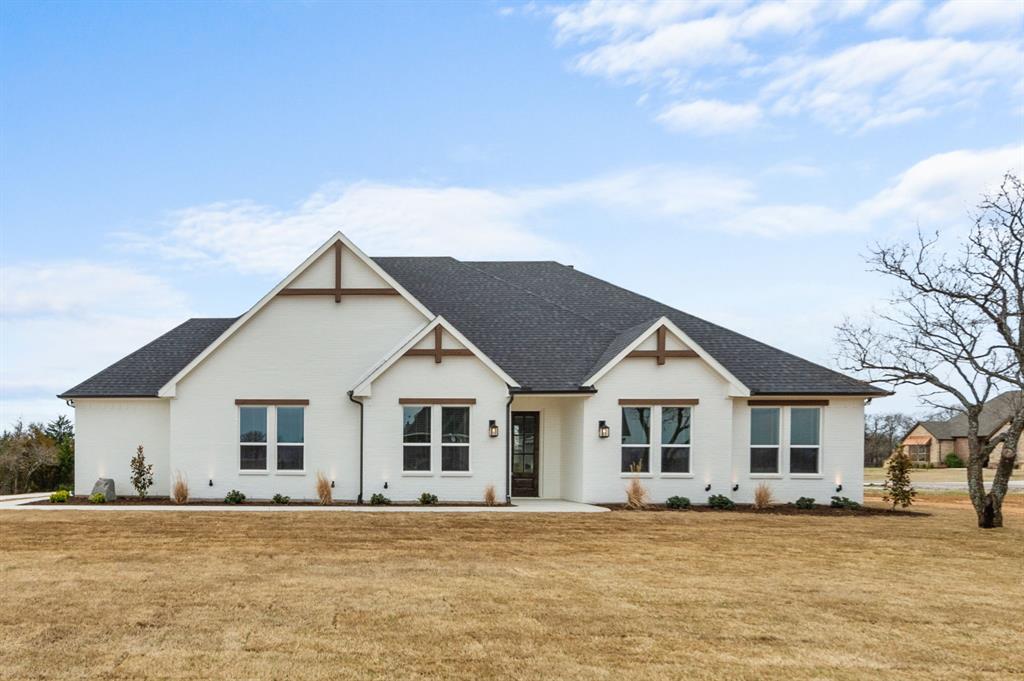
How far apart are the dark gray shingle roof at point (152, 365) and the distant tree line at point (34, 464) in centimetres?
1102

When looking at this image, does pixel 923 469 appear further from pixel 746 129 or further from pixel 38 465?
pixel 38 465

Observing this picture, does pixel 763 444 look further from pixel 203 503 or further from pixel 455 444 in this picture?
pixel 203 503

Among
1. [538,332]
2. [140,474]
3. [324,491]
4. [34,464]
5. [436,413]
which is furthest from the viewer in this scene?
[34,464]

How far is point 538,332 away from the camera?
2453cm

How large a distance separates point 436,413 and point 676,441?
6.86 metres

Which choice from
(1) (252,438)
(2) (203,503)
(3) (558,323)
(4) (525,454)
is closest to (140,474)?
(2) (203,503)

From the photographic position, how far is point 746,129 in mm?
20406

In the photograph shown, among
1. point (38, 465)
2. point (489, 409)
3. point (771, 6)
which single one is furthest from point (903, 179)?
point (38, 465)

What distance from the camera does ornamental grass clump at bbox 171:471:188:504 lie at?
21062mm

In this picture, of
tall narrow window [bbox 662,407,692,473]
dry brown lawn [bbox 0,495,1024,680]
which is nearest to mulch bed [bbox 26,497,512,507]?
dry brown lawn [bbox 0,495,1024,680]

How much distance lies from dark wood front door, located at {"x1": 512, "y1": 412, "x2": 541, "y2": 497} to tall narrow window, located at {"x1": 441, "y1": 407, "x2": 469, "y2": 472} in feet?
6.66

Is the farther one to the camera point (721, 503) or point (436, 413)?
point (436, 413)

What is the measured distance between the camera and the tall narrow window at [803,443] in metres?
22.2

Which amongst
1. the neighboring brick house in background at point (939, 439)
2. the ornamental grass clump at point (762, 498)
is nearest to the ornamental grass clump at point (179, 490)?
the ornamental grass clump at point (762, 498)
